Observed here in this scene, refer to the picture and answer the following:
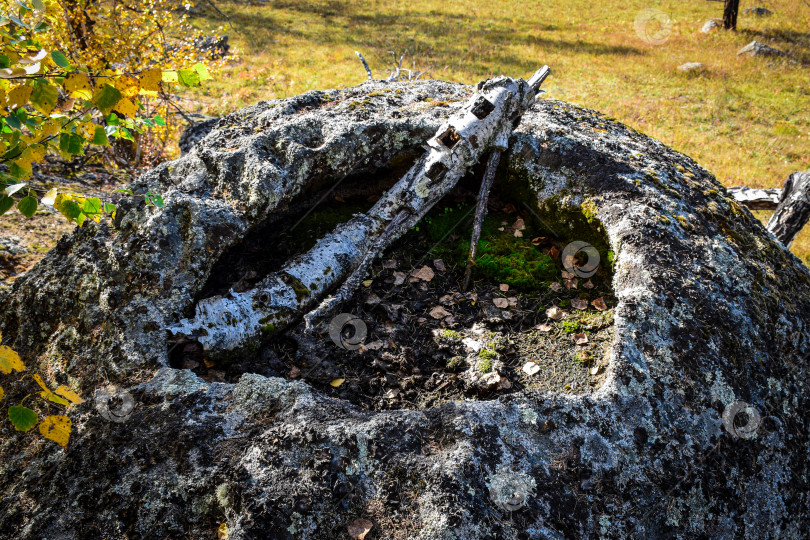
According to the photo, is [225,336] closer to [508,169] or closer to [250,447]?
Answer: [250,447]

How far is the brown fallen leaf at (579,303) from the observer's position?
142 inches

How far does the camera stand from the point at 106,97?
191 cm

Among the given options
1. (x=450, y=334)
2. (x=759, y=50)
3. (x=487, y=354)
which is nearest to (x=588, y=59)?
(x=759, y=50)

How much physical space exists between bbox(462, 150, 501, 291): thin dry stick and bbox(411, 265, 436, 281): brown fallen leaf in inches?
11.5

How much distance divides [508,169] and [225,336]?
112 inches

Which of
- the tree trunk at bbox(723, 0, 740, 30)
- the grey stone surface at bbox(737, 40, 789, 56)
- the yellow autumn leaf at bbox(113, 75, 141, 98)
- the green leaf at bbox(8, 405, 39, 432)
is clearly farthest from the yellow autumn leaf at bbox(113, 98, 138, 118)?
the tree trunk at bbox(723, 0, 740, 30)

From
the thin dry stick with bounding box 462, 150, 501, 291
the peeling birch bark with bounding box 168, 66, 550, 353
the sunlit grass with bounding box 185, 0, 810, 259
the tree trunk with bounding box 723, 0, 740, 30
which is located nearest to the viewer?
the peeling birch bark with bounding box 168, 66, 550, 353

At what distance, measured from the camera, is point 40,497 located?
251 centimetres

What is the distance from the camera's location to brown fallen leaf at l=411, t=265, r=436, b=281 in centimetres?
401

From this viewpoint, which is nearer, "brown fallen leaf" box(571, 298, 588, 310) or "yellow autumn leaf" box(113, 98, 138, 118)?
"yellow autumn leaf" box(113, 98, 138, 118)

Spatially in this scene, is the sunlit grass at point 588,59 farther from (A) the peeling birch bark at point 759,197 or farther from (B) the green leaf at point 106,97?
(B) the green leaf at point 106,97

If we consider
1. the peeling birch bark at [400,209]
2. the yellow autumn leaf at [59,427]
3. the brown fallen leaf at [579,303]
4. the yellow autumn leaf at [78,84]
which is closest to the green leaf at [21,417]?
the yellow autumn leaf at [59,427]

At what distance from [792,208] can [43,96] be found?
701cm

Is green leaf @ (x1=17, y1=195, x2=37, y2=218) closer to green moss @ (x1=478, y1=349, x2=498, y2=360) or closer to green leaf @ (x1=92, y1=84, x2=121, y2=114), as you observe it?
green leaf @ (x1=92, y1=84, x2=121, y2=114)
